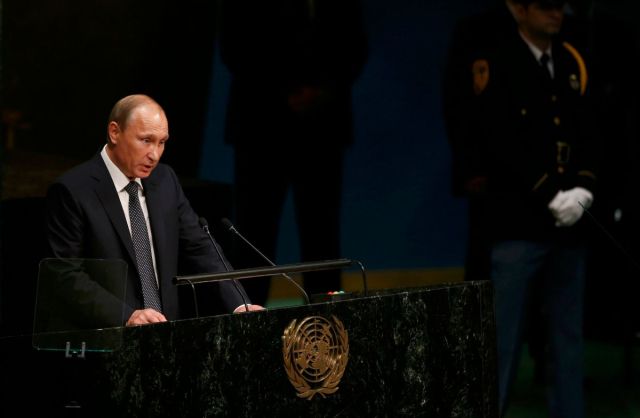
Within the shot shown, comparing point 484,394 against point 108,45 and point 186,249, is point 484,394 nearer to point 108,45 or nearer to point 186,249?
point 186,249

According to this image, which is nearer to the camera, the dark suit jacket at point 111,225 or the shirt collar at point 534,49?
the dark suit jacket at point 111,225

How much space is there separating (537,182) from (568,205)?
15 cm

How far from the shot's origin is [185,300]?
448 centimetres

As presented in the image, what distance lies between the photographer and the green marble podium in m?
2.75

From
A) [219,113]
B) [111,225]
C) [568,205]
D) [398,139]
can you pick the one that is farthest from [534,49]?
[111,225]

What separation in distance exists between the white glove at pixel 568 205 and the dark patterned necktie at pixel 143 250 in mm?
1696

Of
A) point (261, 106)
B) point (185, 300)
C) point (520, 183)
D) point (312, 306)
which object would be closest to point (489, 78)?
point (520, 183)

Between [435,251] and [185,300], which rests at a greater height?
[435,251]

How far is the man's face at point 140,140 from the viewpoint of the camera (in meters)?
3.52

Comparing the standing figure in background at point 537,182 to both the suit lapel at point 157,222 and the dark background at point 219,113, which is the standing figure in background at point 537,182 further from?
the suit lapel at point 157,222

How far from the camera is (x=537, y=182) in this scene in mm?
4527

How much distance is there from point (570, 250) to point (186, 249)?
1661 mm

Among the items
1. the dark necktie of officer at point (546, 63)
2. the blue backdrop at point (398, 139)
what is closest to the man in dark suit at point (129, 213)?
the dark necktie of officer at point (546, 63)

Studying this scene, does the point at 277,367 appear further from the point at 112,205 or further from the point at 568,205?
the point at 568,205
